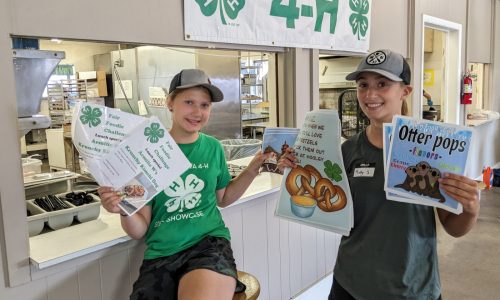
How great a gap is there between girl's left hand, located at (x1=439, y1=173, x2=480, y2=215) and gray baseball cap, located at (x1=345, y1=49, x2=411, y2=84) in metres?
0.36

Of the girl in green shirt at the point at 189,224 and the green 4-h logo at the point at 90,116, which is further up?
the green 4-h logo at the point at 90,116

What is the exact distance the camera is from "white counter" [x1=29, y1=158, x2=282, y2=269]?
1476 mm

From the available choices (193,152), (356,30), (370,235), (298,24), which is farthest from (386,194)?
(356,30)

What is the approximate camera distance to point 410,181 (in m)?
1.23

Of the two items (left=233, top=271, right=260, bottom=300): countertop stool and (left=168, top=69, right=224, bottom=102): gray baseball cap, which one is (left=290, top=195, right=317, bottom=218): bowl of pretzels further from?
(left=168, top=69, right=224, bottom=102): gray baseball cap

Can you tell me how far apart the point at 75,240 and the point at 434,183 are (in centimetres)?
128

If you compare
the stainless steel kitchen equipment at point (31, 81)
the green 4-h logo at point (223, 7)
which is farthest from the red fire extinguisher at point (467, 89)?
the stainless steel kitchen equipment at point (31, 81)

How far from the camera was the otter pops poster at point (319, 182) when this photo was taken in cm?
143

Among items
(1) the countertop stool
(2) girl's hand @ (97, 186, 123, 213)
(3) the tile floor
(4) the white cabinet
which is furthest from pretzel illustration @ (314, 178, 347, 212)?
(4) the white cabinet

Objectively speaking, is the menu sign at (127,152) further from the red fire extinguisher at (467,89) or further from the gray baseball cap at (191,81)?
the red fire extinguisher at (467,89)

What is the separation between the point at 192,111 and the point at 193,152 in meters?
0.16

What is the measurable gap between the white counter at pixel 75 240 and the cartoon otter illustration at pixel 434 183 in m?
1.11

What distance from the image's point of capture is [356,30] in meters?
2.93

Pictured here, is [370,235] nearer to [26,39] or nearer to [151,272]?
[151,272]
